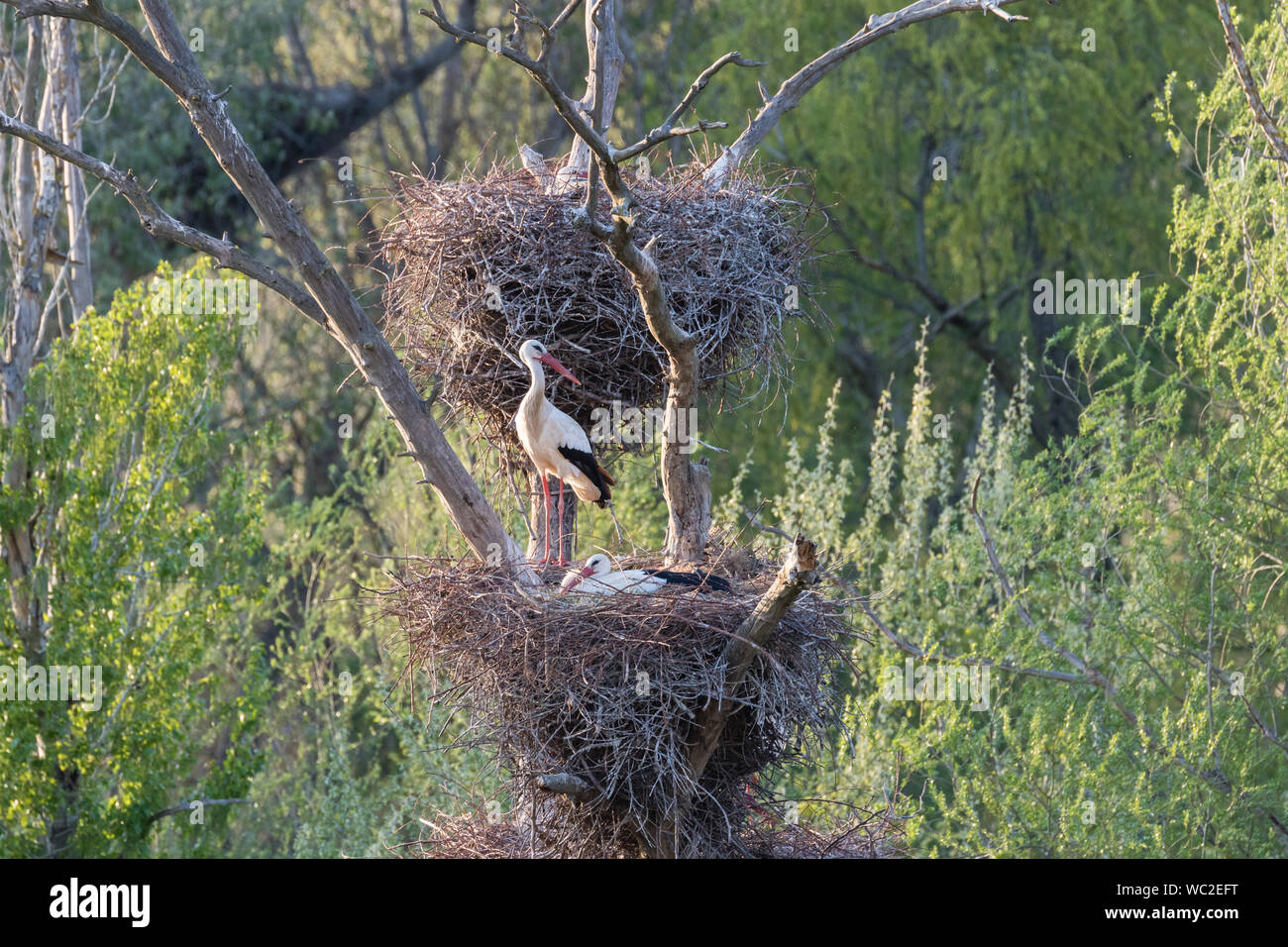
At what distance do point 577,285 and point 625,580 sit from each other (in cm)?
138

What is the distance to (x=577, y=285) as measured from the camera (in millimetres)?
6539

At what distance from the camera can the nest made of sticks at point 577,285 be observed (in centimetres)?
655

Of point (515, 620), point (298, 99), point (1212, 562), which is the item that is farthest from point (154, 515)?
point (298, 99)

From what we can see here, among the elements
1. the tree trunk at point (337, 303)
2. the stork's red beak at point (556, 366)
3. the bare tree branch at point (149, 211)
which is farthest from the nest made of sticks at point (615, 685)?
the bare tree branch at point (149, 211)

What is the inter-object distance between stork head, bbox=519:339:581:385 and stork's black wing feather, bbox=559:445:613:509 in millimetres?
367

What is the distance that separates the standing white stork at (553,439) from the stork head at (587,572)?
43 centimetres

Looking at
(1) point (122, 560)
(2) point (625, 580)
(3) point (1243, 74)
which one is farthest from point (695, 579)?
(1) point (122, 560)

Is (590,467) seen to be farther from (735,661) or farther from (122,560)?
(122,560)

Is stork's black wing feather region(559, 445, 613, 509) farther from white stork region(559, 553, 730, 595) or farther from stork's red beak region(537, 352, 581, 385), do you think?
white stork region(559, 553, 730, 595)

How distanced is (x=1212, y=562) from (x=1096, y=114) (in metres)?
9.18

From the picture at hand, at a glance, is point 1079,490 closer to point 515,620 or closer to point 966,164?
point 515,620

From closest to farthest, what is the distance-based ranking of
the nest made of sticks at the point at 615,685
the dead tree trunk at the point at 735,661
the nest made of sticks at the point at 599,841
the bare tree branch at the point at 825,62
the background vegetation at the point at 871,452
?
1. the dead tree trunk at the point at 735,661
2. the nest made of sticks at the point at 615,685
3. the nest made of sticks at the point at 599,841
4. the bare tree branch at the point at 825,62
5. the background vegetation at the point at 871,452

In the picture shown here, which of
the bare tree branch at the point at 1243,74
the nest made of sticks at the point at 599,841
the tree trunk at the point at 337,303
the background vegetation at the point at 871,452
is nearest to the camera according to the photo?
the tree trunk at the point at 337,303

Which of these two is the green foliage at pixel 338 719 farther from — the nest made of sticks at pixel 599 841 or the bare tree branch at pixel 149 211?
the bare tree branch at pixel 149 211
